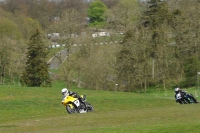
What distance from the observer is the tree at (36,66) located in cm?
6731

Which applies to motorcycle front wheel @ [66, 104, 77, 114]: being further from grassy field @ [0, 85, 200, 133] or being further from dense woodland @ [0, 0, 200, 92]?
dense woodland @ [0, 0, 200, 92]

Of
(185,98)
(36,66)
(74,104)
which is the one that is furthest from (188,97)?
(36,66)

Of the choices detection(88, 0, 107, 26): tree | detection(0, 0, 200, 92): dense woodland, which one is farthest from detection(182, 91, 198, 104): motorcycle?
detection(88, 0, 107, 26): tree

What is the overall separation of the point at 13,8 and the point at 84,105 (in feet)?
454

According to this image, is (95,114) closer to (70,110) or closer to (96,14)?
(70,110)

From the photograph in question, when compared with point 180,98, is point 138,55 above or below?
above

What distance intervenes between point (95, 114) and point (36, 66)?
4517 cm

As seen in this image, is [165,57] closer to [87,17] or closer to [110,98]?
[110,98]

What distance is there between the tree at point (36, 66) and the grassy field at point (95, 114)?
1087 inches

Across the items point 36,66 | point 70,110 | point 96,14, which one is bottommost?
point 36,66

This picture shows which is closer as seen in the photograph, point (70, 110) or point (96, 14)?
point (70, 110)

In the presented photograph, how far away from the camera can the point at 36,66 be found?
2697 inches

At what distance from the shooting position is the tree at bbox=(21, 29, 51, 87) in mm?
67312

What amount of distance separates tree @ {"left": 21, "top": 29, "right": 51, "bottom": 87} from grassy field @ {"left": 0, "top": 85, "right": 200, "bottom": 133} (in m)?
27.6
